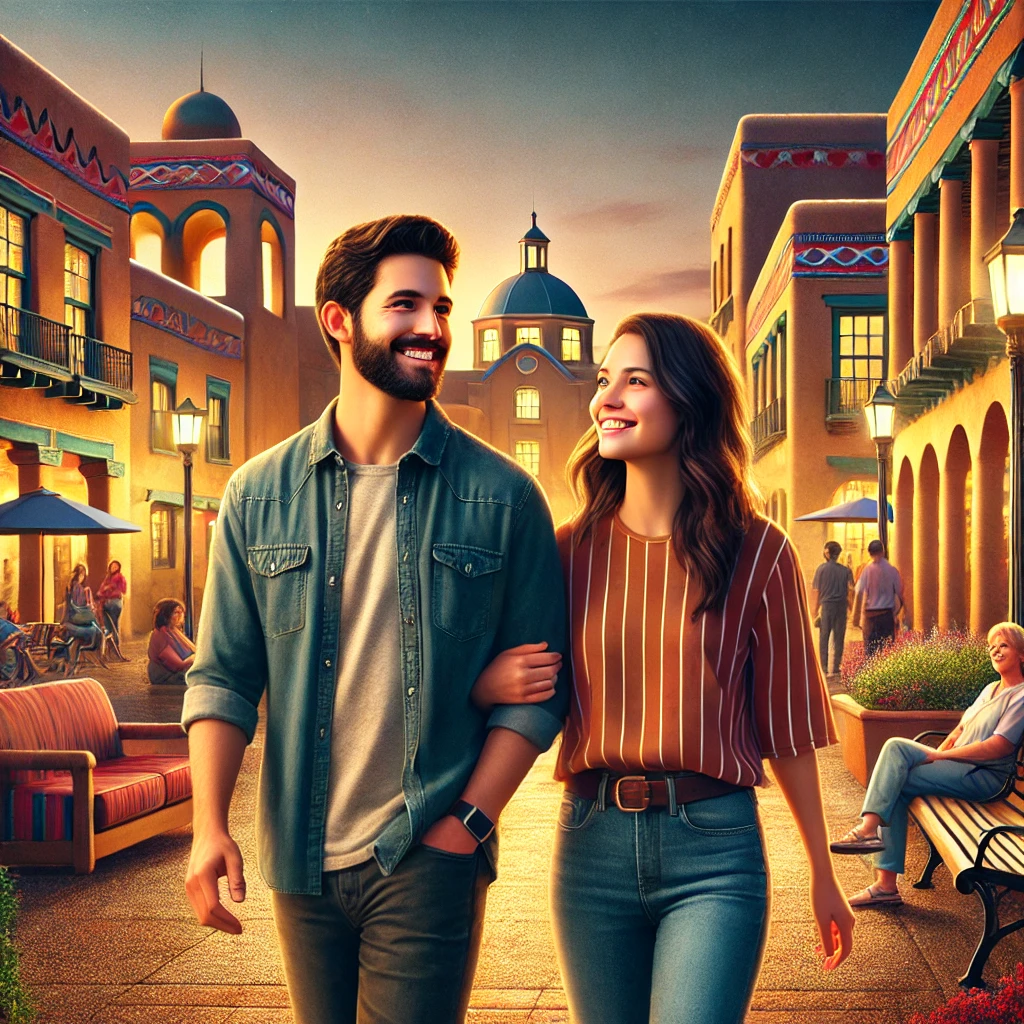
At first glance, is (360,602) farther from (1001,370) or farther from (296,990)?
(1001,370)

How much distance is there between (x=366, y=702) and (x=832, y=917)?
43.7 inches

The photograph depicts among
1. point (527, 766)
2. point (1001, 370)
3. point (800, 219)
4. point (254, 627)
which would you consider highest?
point (800, 219)

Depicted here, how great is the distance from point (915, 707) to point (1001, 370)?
6.73 meters

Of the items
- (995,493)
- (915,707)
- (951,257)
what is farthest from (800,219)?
(915,707)

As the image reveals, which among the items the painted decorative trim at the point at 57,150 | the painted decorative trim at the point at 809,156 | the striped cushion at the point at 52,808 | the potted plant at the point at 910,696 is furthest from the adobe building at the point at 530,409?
the striped cushion at the point at 52,808

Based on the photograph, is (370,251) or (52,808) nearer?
(370,251)

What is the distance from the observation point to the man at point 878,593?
14.7 metres

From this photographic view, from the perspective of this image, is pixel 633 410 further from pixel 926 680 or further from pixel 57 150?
pixel 57 150

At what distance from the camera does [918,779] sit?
6.50 m

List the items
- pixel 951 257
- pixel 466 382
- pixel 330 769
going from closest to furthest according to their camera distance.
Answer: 1. pixel 330 769
2. pixel 951 257
3. pixel 466 382

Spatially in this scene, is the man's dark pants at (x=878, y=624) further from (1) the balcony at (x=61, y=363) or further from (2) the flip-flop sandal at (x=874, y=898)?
(1) the balcony at (x=61, y=363)

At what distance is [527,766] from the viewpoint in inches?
103

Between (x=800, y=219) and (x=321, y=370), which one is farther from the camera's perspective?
(x=321, y=370)

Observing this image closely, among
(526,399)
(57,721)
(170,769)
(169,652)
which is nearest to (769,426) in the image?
(169,652)
